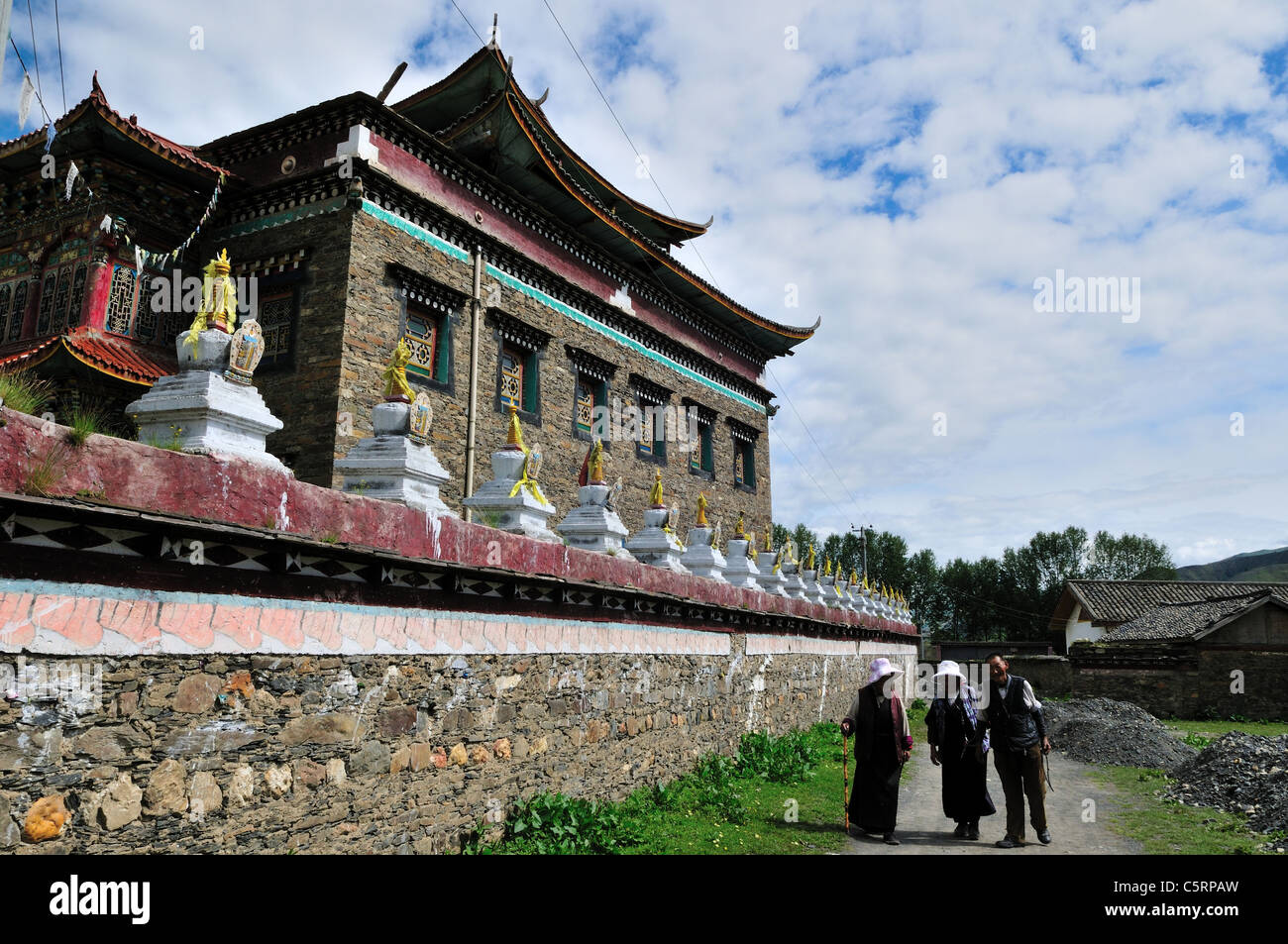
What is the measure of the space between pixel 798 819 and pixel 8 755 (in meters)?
7.47

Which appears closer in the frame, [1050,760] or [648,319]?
[1050,760]

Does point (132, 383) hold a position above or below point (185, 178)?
below

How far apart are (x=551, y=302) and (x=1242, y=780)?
503 inches

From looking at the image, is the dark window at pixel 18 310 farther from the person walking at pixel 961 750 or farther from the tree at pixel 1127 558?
the tree at pixel 1127 558

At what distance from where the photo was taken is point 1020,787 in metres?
8.28

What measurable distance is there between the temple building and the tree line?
146 ft

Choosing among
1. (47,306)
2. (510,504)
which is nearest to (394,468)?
(510,504)

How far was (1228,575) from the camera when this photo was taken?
187m

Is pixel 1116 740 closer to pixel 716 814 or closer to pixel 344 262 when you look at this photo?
pixel 716 814

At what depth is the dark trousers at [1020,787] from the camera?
26.7 ft

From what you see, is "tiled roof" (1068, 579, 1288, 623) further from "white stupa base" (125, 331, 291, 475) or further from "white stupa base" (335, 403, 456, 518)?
"white stupa base" (125, 331, 291, 475)

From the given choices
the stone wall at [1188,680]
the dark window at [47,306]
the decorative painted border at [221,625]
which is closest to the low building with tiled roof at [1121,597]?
the stone wall at [1188,680]
